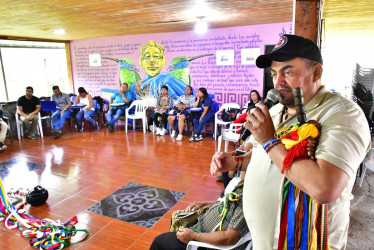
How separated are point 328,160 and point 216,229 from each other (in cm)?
102

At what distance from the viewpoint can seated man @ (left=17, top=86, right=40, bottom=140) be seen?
21.1 ft

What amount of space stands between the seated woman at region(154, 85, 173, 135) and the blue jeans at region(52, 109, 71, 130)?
2.45 m

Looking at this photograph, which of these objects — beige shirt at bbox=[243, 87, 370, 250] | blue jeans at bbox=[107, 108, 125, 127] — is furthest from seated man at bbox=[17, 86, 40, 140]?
beige shirt at bbox=[243, 87, 370, 250]

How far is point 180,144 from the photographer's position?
19.1 ft

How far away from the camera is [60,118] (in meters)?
7.24

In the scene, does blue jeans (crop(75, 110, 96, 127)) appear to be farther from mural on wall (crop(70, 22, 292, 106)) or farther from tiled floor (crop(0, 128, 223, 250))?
mural on wall (crop(70, 22, 292, 106))

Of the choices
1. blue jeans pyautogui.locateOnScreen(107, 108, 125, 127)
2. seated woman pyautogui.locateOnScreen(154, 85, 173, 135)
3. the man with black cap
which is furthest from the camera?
blue jeans pyautogui.locateOnScreen(107, 108, 125, 127)

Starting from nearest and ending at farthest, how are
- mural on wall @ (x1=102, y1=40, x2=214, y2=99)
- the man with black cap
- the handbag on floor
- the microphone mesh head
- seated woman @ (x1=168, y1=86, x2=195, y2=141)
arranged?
the man with black cap
the microphone mesh head
the handbag on floor
seated woman @ (x1=168, y1=86, x2=195, y2=141)
mural on wall @ (x1=102, y1=40, x2=214, y2=99)

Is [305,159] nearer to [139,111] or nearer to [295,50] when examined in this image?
[295,50]

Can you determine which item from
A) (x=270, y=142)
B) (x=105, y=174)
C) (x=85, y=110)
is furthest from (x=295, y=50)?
(x=85, y=110)

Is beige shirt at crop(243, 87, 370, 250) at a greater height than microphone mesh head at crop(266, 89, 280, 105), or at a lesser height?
lesser

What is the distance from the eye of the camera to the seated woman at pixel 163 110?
671 centimetres

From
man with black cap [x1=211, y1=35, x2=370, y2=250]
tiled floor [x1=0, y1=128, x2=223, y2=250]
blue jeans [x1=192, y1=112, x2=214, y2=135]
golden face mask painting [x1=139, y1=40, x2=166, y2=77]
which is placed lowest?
tiled floor [x1=0, y1=128, x2=223, y2=250]

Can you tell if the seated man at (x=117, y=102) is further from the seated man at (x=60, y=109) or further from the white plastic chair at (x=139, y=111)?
the seated man at (x=60, y=109)
